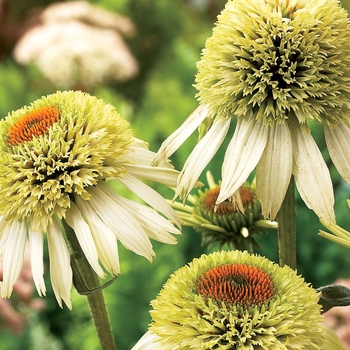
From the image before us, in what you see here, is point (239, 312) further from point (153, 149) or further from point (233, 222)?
point (153, 149)

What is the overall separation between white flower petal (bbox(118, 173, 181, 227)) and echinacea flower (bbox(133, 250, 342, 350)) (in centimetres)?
5

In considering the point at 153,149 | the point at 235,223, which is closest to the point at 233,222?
the point at 235,223

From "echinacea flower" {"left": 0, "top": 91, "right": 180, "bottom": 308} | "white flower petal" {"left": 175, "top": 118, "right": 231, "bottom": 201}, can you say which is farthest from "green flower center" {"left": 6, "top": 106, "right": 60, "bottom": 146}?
"white flower petal" {"left": 175, "top": 118, "right": 231, "bottom": 201}

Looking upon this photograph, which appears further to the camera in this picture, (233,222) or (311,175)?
(233,222)

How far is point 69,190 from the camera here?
424 millimetres

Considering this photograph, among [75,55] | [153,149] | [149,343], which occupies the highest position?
[75,55]

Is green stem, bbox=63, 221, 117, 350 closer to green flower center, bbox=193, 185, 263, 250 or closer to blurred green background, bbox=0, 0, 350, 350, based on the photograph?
green flower center, bbox=193, 185, 263, 250

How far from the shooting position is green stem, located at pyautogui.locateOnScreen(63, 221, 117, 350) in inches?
16.7

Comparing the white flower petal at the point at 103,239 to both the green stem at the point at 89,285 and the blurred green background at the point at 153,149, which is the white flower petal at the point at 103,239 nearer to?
the green stem at the point at 89,285

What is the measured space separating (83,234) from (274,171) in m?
0.13

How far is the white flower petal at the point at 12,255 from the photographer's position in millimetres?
420

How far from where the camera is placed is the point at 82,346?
0.93 m

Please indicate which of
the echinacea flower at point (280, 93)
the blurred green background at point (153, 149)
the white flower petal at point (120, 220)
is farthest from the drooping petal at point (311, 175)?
the blurred green background at point (153, 149)

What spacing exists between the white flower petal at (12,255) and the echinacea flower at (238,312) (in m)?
0.10
